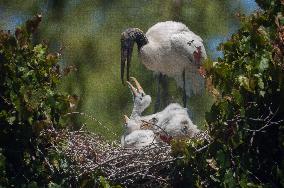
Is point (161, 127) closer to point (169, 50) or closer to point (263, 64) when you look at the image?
point (169, 50)

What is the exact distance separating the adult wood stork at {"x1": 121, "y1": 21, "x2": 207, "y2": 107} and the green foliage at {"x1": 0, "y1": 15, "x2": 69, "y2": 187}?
172 cm

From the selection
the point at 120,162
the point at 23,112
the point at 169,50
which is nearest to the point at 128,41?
the point at 169,50

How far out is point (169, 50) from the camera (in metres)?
4.87

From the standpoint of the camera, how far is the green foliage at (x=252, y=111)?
2666 mm

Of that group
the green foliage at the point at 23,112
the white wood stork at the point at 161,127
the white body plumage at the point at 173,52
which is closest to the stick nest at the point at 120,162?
the green foliage at the point at 23,112

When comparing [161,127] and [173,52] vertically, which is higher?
[173,52]

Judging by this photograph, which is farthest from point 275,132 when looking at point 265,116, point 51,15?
point 51,15

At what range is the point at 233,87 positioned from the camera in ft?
9.13

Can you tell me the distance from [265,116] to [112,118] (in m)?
2.46

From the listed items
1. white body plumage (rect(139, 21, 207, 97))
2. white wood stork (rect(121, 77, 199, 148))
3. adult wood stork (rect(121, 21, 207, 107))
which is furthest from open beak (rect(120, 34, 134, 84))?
white wood stork (rect(121, 77, 199, 148))

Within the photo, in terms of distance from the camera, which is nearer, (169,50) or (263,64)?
(263,64)

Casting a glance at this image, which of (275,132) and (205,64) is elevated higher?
(205,64)

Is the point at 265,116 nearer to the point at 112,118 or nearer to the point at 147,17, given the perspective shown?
the point at 112,118

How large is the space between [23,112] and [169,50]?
201 cm
